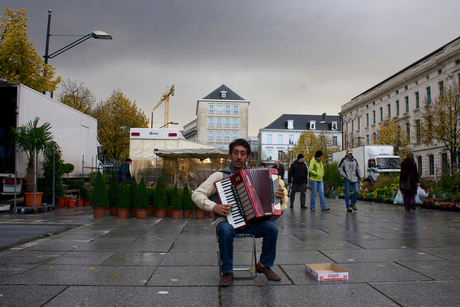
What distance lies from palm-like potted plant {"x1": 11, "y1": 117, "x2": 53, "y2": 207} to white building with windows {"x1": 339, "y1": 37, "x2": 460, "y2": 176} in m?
28.3

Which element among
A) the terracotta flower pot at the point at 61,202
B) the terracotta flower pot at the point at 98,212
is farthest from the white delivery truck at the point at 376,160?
the terracotta flower pot at the point at 98,212

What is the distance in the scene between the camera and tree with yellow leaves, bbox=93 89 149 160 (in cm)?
3253

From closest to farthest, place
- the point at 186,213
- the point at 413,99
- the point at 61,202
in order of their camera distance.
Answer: the point at 186,213
the point at 61,202
the point at 413,99

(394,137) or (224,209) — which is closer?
(224,209)

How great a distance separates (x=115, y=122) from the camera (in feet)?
108

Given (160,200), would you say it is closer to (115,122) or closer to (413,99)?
(115,122)

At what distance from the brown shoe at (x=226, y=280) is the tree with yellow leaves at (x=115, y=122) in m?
30.8

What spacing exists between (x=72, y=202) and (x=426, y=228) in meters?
11.3

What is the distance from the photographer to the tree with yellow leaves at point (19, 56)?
55.1 feet

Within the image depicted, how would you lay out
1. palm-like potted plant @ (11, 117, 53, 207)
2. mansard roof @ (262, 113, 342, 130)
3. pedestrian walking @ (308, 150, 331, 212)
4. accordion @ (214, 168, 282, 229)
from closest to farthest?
accordion @ (214, 168, 282, 229) → palm-like potted plant @ (11, 117, 53, 207) → pedestrian walking @ (308, 150, 331, 212) → mansard roof @ (262, 113, 342, 130)

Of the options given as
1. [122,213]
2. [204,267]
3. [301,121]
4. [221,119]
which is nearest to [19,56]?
[122,213]

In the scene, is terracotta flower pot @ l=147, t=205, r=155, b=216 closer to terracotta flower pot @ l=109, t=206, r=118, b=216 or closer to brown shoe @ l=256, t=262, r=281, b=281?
terracotta flower pot @ l=109, t=206, r=118, b=216

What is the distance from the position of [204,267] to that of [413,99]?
48.5 m

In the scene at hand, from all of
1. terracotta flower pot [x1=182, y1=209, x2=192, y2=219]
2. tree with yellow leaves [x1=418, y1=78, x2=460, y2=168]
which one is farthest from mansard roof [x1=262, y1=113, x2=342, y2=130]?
terracotta flower pot [x1=182, y1=209, x2=192, y2=219]
